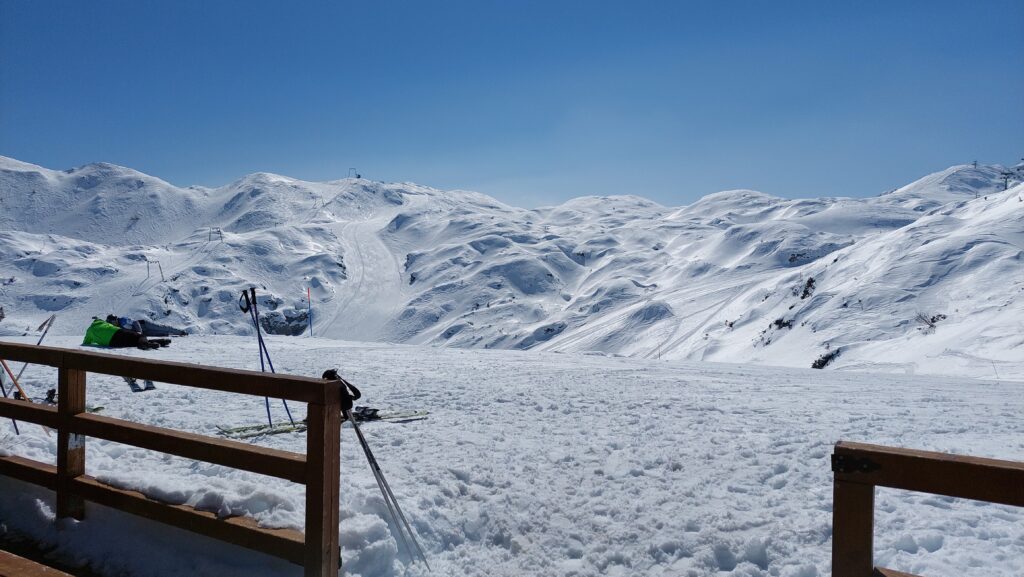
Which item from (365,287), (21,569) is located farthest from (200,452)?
(365,287)

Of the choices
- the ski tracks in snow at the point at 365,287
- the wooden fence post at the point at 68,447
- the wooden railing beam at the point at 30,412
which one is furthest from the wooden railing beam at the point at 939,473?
the ski tracks in snow at the point at 365,287

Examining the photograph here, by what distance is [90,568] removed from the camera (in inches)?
165

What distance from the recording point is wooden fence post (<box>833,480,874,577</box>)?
8.10 ft

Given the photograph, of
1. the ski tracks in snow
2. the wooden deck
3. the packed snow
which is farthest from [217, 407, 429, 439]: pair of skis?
the ski tracks in snow

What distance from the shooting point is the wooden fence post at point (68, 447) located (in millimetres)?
4570

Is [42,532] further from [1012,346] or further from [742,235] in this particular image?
[742,235]

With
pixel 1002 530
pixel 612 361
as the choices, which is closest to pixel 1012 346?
pixel 612 361

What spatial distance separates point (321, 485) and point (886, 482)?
104 inches

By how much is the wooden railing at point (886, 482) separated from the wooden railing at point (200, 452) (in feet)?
7.90

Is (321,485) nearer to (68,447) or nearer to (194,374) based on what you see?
(194,374)

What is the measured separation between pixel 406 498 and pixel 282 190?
110 m

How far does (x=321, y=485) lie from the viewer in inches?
138

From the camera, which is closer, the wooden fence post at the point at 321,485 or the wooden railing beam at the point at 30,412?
the wooden fence post at the point at 321,485

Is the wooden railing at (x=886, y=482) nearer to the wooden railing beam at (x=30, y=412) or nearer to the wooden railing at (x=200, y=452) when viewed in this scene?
the wooden railing at (x=200, y=452)
